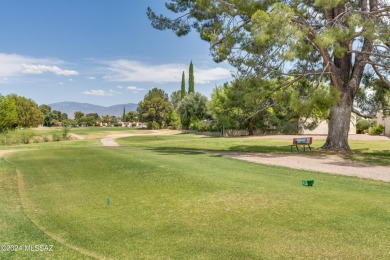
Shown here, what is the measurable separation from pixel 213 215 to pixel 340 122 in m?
17.2

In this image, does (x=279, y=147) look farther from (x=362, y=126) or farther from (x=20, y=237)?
(x=362, y=126)

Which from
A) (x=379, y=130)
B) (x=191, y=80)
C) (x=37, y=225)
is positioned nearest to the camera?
(x=37, y=225)

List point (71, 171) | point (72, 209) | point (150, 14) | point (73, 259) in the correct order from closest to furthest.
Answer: point (73, 259) < point (72, 209) < point (71, 171) < point (150, 14)

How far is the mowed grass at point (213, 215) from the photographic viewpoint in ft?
16.7

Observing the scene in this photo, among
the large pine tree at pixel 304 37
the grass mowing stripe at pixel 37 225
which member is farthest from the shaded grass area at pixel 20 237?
the large pine tree at pixel 304 37

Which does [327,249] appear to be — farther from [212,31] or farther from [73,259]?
[212,31]

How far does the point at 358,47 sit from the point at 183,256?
855 inches

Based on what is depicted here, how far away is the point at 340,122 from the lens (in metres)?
21.3

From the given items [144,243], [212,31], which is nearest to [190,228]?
[144,243]

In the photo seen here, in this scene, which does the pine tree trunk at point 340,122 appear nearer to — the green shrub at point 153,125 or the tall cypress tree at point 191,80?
the tall cypress tree at point 191,80

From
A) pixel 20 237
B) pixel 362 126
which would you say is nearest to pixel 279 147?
pixel 20 237

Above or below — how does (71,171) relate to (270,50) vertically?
below

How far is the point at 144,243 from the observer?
5.30m

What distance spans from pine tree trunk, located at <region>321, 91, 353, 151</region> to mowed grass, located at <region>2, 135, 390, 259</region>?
415 inches
